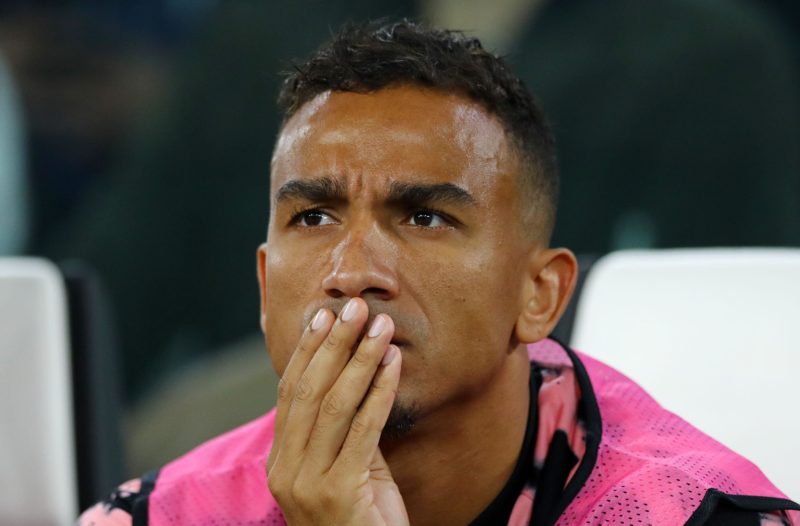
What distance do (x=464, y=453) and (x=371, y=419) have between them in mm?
334

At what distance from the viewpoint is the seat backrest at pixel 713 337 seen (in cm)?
210

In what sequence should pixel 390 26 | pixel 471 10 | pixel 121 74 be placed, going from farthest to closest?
pixel 121 74 < pixel 471 10 < pixel 390 26

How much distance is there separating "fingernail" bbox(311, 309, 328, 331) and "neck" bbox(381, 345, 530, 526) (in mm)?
293

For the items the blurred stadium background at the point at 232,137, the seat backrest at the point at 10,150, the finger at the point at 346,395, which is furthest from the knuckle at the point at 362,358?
the seat backrest at the point at 10,150

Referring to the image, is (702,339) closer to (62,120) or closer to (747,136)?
(747,136)

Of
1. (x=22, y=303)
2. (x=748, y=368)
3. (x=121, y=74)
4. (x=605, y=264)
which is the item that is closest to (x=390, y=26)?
(x=605, y=264)

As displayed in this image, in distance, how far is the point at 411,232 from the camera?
1.79 metres

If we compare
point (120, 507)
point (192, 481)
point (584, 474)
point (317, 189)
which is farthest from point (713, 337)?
point (120, 507)

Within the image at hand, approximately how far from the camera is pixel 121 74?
457 cm

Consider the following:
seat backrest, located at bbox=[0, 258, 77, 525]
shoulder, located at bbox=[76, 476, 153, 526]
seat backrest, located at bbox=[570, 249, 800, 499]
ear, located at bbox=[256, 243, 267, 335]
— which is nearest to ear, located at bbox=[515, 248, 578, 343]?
seat backrest, located at bbox=[570, 249, 800, 499]

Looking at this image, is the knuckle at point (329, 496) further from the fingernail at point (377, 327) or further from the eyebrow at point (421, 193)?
the eyebrow at point (421, 193)

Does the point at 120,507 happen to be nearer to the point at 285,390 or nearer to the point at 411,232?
the point at 285,390

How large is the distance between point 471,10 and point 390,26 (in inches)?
89.4

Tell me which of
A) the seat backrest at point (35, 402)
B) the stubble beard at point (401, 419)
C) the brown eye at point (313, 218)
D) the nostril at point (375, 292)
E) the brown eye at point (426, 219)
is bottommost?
the seat backrest at point (35, 402)
